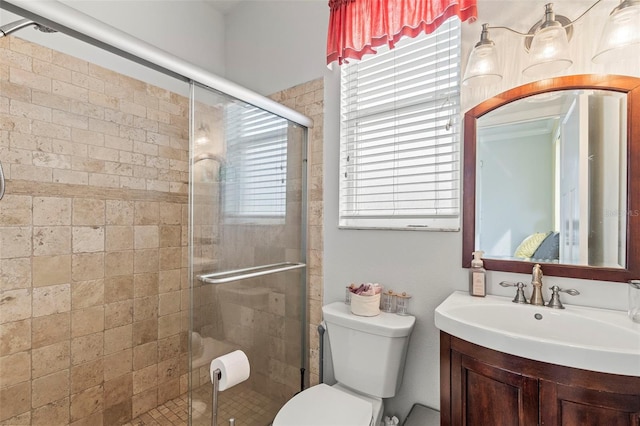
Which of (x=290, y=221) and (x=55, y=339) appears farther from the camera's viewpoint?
(x=290, y=221)

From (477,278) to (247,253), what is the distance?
3.59 ft

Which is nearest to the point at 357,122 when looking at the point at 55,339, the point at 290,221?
the point at 290,221

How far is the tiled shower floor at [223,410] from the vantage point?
1406 mm

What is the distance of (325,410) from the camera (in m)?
1.31

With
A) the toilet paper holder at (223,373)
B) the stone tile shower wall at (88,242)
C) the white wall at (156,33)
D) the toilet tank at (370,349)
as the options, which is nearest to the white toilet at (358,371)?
the toilet tank at (370,349)

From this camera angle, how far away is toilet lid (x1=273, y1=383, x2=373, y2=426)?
1.24m

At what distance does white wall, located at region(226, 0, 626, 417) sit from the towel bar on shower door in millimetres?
228

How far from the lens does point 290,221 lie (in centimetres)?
190

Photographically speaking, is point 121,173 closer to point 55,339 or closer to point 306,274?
point 55,339

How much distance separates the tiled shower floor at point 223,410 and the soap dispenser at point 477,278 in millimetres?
1219

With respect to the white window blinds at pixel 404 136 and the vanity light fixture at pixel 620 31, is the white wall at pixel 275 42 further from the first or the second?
the vanity light fixture at pixel 620 31

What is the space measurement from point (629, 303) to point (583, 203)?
0.37 m

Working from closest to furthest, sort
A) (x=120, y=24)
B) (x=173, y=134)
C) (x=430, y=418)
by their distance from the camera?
(x=430, y=418)
(x=120, y=24)
(x=173, y=134)

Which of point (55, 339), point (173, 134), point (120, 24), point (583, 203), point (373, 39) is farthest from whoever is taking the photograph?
point (173, 134)
